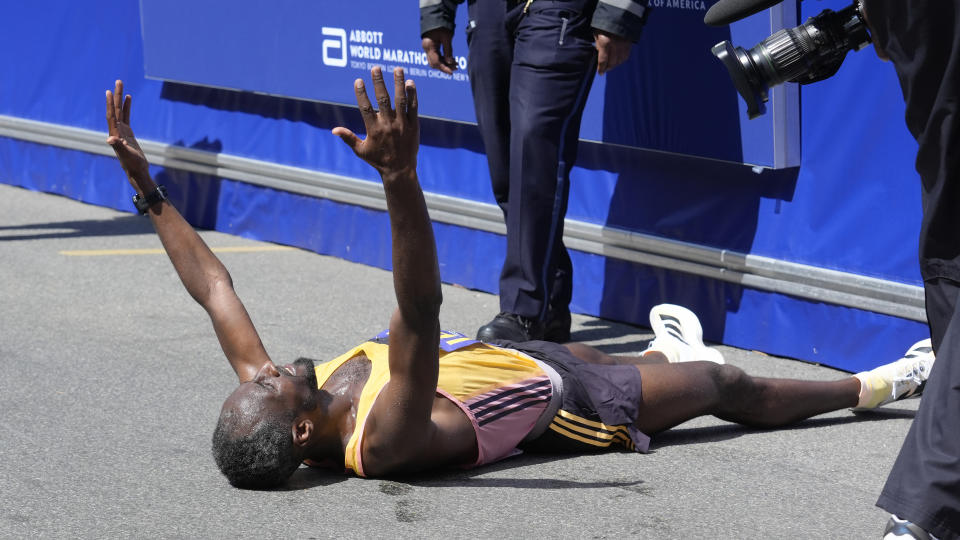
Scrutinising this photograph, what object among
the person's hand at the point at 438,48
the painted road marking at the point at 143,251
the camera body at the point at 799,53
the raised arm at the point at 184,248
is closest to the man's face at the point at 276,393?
the raised arm at the point at 184,248

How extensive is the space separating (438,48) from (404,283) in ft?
9.96

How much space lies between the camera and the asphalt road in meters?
3.77

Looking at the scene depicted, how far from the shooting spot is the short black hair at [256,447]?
386cm

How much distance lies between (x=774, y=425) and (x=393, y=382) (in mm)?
1582

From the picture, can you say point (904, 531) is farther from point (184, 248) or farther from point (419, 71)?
point (419, 71)

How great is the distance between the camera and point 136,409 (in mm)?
4949

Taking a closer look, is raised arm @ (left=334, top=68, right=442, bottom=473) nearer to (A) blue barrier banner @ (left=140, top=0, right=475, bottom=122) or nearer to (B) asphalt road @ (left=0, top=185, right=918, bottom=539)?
(B) asphalt road @ (left=0, top=185, right=918, bottom=539)

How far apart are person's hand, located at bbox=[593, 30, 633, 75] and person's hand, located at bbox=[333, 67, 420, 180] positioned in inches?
96.0

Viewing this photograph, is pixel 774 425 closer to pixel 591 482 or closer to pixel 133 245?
pixel 591 482

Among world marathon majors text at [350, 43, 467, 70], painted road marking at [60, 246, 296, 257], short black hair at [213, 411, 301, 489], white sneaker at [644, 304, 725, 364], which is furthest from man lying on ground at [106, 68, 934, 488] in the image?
painted road marking at [60, 246, 296, 257]

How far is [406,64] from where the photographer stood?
7.01 metres

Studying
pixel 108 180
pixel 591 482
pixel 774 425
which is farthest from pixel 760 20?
pixel 108 180

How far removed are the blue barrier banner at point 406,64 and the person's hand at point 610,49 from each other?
381mm

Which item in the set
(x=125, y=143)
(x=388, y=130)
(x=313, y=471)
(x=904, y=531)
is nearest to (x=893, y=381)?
(x=904, y=531)
